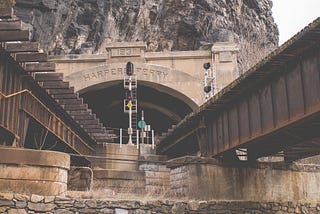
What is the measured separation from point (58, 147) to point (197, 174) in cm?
905

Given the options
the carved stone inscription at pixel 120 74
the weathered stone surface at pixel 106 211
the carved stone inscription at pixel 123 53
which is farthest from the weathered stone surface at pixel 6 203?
the carved stone inscription at pixel 123 53

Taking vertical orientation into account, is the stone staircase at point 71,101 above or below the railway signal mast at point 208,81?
below

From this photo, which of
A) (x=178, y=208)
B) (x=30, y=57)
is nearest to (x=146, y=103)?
(x=30, y=57)

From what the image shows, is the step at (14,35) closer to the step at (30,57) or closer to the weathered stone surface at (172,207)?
the step at (30,57)

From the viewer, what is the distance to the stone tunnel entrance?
34719 millimetres

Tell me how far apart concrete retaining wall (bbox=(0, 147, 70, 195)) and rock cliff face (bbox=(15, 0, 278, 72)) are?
2490 cm

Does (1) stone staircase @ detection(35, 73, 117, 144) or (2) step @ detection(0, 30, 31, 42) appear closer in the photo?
(2) step @ detection(0, 30, 31, 42)

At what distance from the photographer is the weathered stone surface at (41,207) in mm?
10438

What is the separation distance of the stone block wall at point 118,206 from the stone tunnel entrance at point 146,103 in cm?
1968

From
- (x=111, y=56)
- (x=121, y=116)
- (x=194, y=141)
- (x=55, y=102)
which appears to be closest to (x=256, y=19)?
(x=121, y=116)

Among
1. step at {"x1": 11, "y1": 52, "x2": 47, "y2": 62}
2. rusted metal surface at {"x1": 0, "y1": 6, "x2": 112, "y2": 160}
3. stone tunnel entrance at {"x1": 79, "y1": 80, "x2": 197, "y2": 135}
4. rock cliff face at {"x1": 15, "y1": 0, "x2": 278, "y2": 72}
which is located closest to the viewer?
rusted metal surface at {"x1": 0, "y1": 6, "x2": 112, "y2": 160}

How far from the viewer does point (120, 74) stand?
34.0m

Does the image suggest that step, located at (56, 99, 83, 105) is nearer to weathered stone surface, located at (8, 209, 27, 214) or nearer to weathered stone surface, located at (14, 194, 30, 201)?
weathered stone surface, located at (14, 194, 30, 201)

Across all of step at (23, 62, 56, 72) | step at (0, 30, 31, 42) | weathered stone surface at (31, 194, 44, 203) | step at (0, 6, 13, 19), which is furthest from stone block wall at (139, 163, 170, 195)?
step at (0, 6, 13, 19)
